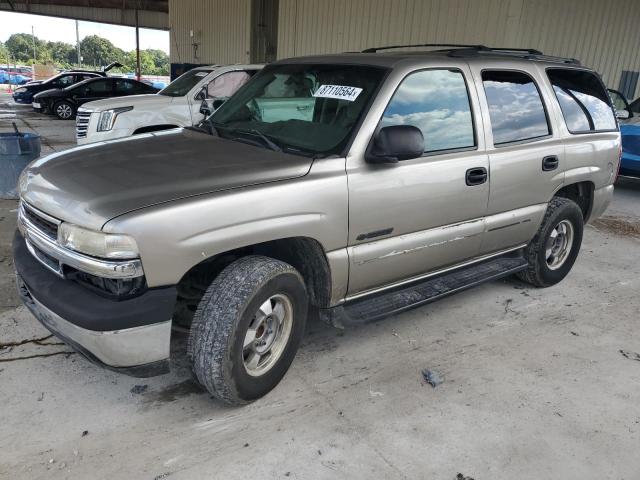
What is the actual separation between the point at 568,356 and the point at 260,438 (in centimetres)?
227

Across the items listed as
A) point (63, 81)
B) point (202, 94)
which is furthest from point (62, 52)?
point (202, 94)

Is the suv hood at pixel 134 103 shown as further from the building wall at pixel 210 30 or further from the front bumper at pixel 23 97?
the front bumper at pixel 23 97

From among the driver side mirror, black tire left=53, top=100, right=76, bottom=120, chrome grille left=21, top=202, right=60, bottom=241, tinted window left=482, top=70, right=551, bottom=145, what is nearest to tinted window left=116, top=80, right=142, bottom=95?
black tire left=53, top=100, right=76, bottom=120

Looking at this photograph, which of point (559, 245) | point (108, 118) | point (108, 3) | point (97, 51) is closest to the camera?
point (559, 245)

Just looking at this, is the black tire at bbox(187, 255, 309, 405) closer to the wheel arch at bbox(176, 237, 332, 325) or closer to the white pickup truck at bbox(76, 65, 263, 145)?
the wheel arch at bbox(176, 237, 332, 325)

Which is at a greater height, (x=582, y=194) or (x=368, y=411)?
(x=582, y=194)

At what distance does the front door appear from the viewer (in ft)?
10.5

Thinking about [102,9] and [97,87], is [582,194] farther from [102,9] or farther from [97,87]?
[102,9]

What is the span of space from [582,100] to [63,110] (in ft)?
56.7

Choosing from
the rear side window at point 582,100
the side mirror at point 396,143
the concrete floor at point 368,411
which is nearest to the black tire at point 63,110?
the concrete floor at point 368,411

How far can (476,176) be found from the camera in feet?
12.2

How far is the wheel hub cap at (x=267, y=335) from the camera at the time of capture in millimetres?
2922

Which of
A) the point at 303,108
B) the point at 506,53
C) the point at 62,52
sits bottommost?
the point at 62,52

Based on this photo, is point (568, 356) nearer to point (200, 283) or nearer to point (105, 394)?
point (200, 283)
